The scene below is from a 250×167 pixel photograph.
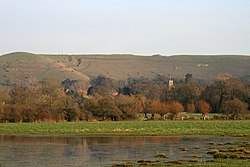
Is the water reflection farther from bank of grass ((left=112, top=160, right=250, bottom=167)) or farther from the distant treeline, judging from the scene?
the distant treeline

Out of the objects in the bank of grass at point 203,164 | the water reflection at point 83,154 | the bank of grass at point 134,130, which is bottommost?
the bank of grass at point 134,130

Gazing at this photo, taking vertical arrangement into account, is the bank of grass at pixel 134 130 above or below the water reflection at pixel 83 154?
below

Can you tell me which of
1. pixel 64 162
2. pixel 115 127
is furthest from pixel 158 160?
pixel 115 127

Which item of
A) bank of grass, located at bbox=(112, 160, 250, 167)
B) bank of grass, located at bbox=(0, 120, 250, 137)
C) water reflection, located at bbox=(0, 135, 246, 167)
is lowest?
bank of grass, located at bbox=(0, 120, 250, 137)

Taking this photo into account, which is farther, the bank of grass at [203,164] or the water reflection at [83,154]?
the water reflection at [83,154]

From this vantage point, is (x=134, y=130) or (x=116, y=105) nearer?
(x=134, y=130)

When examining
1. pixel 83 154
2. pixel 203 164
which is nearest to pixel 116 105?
pixel 83 154

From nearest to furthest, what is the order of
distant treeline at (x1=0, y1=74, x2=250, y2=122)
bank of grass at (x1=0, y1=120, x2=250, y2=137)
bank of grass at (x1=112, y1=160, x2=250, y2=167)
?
bank of grass at (x1=112, y1=160, x2=250, y2=167)
bank of grass at (x1=0, y1=120, x2=250, y2=137)
distant treeline at (x1=0, y1=74, x2=250, y2=122)

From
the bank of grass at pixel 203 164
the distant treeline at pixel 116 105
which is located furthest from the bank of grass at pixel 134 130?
the bank of grass at pixel 203 164

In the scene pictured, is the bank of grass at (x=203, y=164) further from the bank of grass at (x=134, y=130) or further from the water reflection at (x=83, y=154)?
the bank of grass at (x=134, y=130)

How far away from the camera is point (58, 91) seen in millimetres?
114750

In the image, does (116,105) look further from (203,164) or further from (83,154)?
(203,164)

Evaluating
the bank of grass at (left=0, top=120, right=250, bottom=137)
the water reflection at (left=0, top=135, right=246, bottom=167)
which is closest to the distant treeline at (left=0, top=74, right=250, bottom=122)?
the bank of grass at (left=0, top=120, right=250, bottom=137)

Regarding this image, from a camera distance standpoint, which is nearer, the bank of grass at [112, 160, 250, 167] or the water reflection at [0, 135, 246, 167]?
the bank of grass at [112, 160, 250, 167]
